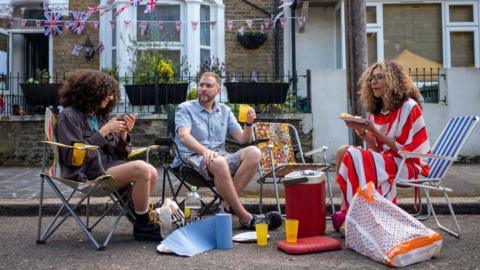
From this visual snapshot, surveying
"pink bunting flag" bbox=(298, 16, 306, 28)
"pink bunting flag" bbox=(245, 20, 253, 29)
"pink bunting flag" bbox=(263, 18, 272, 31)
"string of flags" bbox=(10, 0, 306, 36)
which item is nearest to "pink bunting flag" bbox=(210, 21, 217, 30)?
"string of flags" bbox=(10, 0, 306, 36)

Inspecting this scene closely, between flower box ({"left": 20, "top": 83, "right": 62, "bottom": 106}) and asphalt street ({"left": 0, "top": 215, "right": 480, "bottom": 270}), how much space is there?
16.3 ft

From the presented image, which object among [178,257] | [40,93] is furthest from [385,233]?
[40,93]

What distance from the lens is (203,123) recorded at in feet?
15.3

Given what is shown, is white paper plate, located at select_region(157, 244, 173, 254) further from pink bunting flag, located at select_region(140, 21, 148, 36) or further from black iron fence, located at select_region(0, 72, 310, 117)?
pink bunting flag, located at select_region(140, 21, 148, 36)

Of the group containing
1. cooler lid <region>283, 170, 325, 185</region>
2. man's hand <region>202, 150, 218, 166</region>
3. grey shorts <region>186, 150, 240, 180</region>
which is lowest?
cooler lid <region>283, 170, 325, 185</region>

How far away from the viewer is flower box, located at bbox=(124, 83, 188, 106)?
866cm

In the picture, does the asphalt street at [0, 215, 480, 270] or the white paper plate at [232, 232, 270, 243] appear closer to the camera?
the asphalt street at [0, 215, 480, 270]

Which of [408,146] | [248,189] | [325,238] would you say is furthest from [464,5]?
[325,238]

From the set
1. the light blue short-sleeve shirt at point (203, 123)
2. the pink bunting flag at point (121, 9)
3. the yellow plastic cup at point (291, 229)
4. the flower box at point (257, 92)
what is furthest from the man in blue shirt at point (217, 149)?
the pink bunting flag at point (121, 9)

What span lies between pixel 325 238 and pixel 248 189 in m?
2.53

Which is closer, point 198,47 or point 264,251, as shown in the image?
point 264,251

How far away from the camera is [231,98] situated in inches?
344

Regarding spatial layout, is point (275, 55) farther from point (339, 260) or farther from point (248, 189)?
point (339, 260)

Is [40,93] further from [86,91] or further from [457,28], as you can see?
[457,28]
